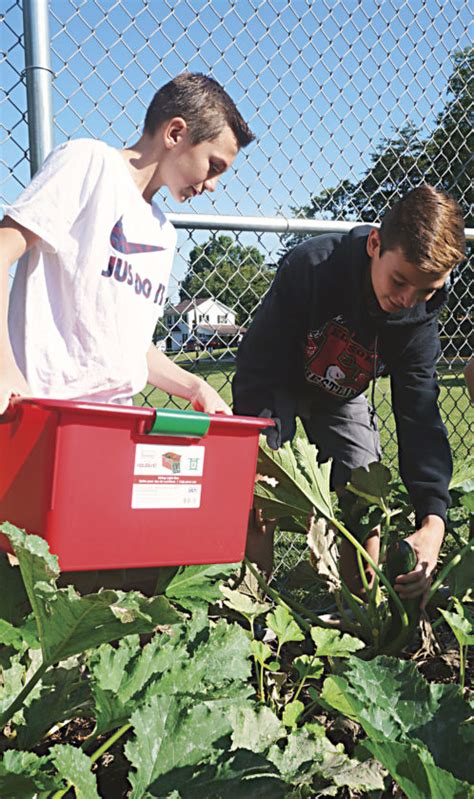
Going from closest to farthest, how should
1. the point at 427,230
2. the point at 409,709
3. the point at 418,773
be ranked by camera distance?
the point at 418,773, the point at 409,709, the point at 427,230

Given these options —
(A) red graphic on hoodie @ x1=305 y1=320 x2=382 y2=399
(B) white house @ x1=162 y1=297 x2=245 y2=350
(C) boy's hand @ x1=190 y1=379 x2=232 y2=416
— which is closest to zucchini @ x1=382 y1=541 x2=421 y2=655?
(C) boy's hand @ x1=190 y1=379 x2=232 y2=416

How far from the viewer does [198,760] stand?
92 cm

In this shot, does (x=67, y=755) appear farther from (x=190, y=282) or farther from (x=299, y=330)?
(x=190, y=282)

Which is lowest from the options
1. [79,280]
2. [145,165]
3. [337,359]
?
[337,359]

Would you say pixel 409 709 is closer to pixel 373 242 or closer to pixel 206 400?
pixel 206 400

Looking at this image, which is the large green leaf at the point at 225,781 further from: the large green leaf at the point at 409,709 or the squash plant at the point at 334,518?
the squash plant at the point at 334,518

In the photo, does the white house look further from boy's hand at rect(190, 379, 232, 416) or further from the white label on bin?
the white label on bin

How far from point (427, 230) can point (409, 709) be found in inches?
47.7

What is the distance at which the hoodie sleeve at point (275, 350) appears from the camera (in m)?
2.18

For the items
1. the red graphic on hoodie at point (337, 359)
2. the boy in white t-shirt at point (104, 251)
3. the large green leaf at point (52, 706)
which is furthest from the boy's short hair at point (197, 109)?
the large green leaf at point (52, 706)

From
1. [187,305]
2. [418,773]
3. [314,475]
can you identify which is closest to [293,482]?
[314,475]

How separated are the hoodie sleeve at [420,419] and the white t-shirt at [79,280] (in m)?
0.83

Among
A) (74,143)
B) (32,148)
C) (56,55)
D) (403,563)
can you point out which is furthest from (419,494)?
(56,55)

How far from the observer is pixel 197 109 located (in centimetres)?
172
